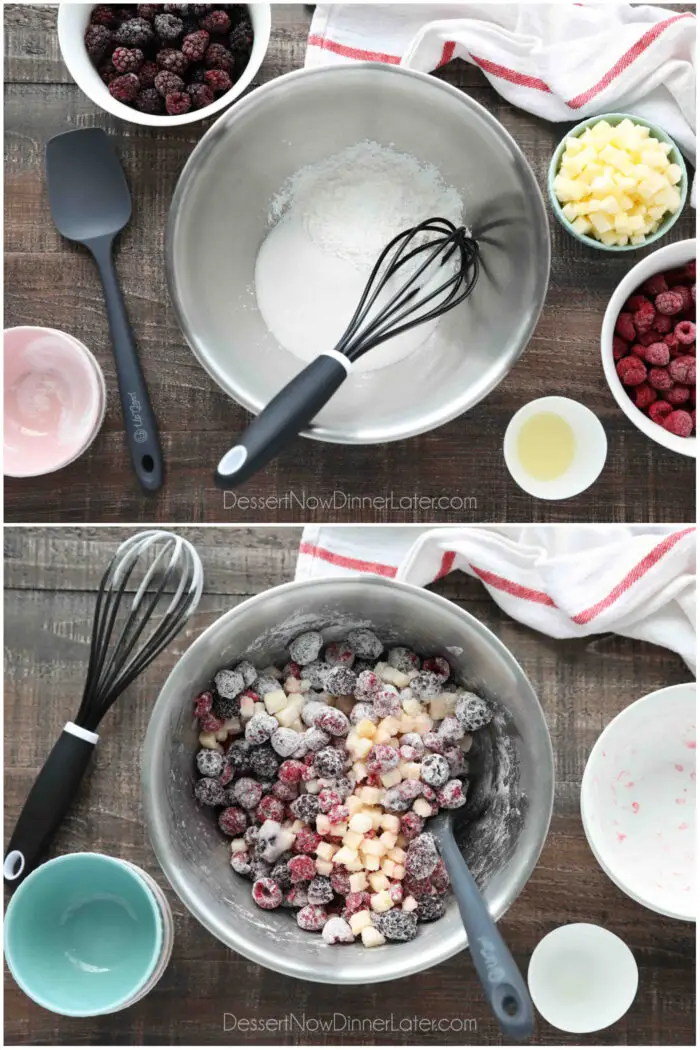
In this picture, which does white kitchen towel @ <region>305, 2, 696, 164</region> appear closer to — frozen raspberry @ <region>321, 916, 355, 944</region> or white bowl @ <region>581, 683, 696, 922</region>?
white bowl @ <region>581, 683, 696, 922</region>

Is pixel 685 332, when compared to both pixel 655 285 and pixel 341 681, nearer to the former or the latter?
pixel 655 285

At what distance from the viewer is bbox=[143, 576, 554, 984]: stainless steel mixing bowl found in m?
0.93

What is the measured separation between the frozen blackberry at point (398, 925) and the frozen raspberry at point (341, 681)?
231 millimetres

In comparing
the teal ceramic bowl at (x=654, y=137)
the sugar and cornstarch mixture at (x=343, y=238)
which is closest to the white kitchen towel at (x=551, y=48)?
the teal ceramic bowl at (x=654, y=137)

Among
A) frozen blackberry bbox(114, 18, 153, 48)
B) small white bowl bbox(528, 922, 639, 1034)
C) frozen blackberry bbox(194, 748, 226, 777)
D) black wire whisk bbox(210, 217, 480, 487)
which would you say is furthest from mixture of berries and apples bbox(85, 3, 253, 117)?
small white bowl bbox(528, 922, 639, 1034)

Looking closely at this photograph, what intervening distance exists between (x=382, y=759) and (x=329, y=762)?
6 centimetres

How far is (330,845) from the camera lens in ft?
3.25

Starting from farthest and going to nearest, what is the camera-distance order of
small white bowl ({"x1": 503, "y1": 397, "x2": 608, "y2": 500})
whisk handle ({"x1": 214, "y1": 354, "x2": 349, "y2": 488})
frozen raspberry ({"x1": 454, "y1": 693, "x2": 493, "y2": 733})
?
1. small white bowl ({"x1": 503, "y1": 397, "x2": 608, "y2": 500})
2. frozen raspberry ({"x1": 454, "y1": 693, "x2": 493, "y2": 733})
3. whisk handle ({"x1": 214, "y1": 354, "x2": 349, "y2": 488})

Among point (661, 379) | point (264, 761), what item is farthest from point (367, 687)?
point (661, 379)

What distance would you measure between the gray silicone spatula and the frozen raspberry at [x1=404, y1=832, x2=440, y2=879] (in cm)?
51

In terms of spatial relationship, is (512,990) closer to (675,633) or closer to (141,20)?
(675,633)

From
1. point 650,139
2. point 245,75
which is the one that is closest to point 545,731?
point 650,139

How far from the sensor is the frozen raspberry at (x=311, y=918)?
38.6 inches

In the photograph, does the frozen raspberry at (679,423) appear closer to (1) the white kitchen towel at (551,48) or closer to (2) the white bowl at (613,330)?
(2) the white bowl at (613,330)
